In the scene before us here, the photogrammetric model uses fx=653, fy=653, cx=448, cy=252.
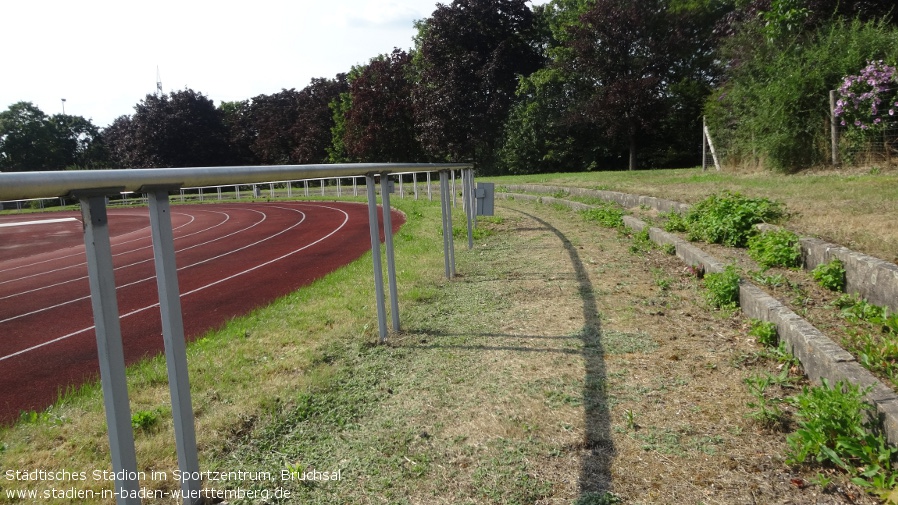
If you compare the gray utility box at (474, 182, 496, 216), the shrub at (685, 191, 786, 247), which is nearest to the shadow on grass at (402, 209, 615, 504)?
the shrub at (685, 191, 786, 247)

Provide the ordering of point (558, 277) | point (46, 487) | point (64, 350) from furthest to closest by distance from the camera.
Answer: point (558, 277)
point (64, 350)
point (46, 487)

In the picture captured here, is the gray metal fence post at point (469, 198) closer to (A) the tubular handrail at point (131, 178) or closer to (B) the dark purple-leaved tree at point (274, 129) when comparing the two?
(A) the tubular handrail at point (131, 178)

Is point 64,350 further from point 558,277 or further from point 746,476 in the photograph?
Answer: point 746,476

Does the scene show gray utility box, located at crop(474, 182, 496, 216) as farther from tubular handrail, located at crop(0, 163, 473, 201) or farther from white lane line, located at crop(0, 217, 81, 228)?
white lane line, located at crop(0, 217, 81, 228)

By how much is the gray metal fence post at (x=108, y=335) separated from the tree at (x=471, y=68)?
3676cm

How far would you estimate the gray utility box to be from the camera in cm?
983

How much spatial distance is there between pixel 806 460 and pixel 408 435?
1.80 m

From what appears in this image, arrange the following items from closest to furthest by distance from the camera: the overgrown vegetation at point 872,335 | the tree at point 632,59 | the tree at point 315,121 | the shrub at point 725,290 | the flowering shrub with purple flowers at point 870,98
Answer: the overgrown vegetation at point 872,335, the shrub at point 725,290, the flowering shrub with purple flowers at point 870,98, the tree at point 632,59, the tree at point 315,121

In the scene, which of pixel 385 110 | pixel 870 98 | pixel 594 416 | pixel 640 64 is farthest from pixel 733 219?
pixel 385 110

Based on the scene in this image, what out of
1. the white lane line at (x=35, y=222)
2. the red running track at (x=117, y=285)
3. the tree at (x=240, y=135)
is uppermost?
the tree at (x=240, y=135)

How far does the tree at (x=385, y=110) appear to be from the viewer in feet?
145

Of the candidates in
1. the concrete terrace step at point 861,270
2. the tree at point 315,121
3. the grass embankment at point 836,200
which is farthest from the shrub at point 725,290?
the tree at point 315,121

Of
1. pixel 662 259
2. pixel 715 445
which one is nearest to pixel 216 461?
pixel 715 445

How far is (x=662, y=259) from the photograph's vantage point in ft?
24.6
